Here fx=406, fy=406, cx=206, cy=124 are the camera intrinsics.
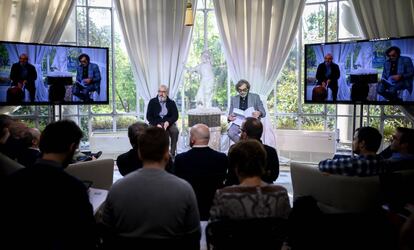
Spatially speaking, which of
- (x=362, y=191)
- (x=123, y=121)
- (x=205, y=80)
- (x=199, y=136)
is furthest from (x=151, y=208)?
(x=123, y=121)

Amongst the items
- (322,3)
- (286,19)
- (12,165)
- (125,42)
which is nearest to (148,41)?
(125,42)

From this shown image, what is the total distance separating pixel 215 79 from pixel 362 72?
273 centimetres

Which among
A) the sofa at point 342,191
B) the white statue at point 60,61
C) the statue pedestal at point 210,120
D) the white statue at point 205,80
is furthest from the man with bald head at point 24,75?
the sofa at point 342,191

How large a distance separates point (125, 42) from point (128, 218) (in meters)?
5.31

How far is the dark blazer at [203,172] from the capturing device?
2.98m

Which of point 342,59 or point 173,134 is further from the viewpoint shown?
point 173,134

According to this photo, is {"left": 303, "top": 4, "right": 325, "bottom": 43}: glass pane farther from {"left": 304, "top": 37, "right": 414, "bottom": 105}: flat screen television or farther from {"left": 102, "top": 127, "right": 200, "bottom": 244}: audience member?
{"left": 102, "top": 127, "right": 200, "bottom": 244}: audience member

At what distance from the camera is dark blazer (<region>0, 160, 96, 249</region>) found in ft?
5.87

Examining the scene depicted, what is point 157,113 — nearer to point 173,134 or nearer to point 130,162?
point 173,134

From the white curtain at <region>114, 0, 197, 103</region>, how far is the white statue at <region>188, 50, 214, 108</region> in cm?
39

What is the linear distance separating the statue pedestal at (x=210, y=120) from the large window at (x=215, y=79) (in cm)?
96

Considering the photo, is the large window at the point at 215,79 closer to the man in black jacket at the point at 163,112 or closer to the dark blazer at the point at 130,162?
the man in black jacket at the point at 163,112

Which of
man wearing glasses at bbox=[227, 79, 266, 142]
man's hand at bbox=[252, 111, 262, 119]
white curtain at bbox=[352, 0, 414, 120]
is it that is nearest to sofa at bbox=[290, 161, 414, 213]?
man's hand at bbox=[252, 111, 262, 119]

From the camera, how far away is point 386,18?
235 inches
